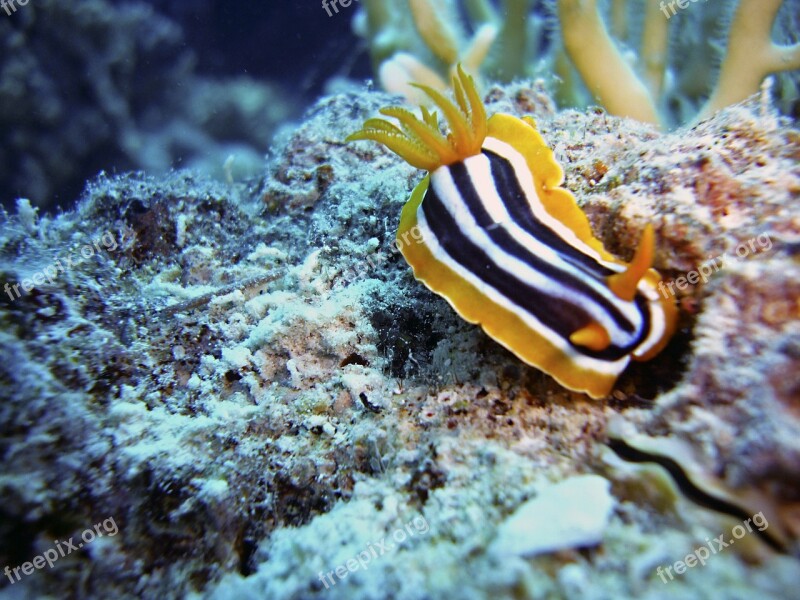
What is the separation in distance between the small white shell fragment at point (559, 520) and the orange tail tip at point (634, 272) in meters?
0.73

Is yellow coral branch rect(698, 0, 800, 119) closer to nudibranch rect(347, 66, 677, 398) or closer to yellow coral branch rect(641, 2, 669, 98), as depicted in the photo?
yellow coral branch rect(641, 2, 669, 98)

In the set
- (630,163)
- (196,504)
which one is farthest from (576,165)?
(196,504)

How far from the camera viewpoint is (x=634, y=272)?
5.81ft

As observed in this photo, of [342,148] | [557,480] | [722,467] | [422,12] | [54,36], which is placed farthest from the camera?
[54,36]

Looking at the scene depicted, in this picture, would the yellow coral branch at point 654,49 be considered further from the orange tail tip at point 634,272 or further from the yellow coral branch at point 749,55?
the orange tail tip at point 634,272

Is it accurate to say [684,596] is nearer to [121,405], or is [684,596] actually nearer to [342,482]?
[342,482]

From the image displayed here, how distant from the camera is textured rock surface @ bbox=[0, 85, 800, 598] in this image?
4.80 ft

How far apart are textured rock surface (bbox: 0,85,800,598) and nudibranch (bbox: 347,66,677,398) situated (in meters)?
0.21

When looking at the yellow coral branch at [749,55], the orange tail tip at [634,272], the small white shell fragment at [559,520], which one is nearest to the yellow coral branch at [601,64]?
the yellow coral branch at [749,55]

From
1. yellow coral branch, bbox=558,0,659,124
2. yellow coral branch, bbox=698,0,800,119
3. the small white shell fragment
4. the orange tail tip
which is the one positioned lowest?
the small white shell fragment

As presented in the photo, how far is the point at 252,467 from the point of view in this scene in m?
2.14

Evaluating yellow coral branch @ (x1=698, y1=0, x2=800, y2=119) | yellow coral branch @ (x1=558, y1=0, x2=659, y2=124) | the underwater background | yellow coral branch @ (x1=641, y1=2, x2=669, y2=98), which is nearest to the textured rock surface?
the underwater background

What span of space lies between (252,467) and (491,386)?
119 centimetres

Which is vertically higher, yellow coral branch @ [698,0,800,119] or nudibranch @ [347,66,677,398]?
yellow coral branch @ [698,0,800,119]
